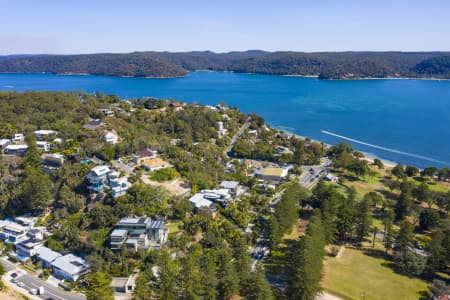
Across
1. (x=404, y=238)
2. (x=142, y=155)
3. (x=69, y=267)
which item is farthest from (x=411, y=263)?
(x=142, y=155)

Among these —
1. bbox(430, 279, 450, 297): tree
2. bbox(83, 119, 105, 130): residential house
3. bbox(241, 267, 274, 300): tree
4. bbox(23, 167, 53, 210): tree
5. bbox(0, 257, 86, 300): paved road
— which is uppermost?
bbox(83, 119, 105, 130): residential house

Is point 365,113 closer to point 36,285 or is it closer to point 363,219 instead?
point 363,219

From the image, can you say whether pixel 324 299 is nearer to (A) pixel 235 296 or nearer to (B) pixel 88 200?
(A) pixel 235 296

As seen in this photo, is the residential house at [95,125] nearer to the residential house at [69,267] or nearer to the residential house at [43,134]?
the residential house at [43,134]

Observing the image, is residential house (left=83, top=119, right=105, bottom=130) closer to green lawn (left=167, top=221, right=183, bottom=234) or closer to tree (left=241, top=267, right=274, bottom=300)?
green lawn (left=167, top=221, right=183, bottom=234)

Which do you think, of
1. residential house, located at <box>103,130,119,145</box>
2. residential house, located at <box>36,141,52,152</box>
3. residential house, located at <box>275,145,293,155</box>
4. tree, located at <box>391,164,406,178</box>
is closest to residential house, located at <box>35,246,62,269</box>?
residential house, located at <box>36,141,52,152</box>

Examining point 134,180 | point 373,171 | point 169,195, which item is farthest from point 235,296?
point 373,171
